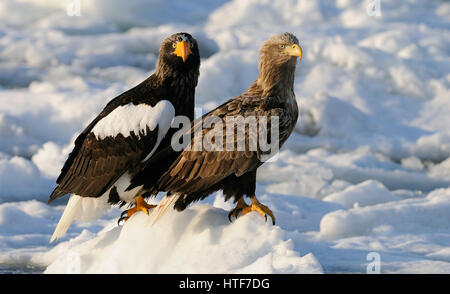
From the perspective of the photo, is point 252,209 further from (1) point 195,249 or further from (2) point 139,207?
(2) point 139,207

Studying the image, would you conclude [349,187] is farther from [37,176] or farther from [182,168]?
[182,168]

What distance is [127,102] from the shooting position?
5.04 metres

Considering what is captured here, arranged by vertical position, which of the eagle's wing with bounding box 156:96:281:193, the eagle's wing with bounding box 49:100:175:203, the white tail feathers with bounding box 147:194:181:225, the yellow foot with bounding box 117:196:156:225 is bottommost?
the white tail feathers with bounding box 147:194:181:225

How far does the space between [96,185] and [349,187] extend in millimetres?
4965

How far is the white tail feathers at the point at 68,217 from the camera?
521 centimetres

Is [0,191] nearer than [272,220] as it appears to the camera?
No

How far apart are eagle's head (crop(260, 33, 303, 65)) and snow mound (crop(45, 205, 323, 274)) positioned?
101 centimetres

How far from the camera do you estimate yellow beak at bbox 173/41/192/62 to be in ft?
16.3

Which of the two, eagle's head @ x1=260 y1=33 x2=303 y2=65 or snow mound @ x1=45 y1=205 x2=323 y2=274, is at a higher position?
eagle's head @ x1=260 y1=33 x2=303 y2=65

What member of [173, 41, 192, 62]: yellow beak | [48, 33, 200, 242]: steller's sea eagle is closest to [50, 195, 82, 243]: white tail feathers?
[48, 33, 200, 242]: steller's sea eagle

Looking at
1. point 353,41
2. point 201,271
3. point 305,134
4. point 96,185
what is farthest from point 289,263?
point 353,41

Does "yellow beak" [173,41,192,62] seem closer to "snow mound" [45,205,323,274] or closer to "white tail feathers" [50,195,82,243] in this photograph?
"snow mound" [45,205,323,274]

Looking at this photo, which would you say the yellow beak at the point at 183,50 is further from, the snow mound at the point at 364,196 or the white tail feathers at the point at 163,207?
the snow mound at the point at 364,196

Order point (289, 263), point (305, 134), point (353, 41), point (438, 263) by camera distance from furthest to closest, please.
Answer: point (353, 41) → point (305, 134) → point (438, 263) → point (289, 263)
